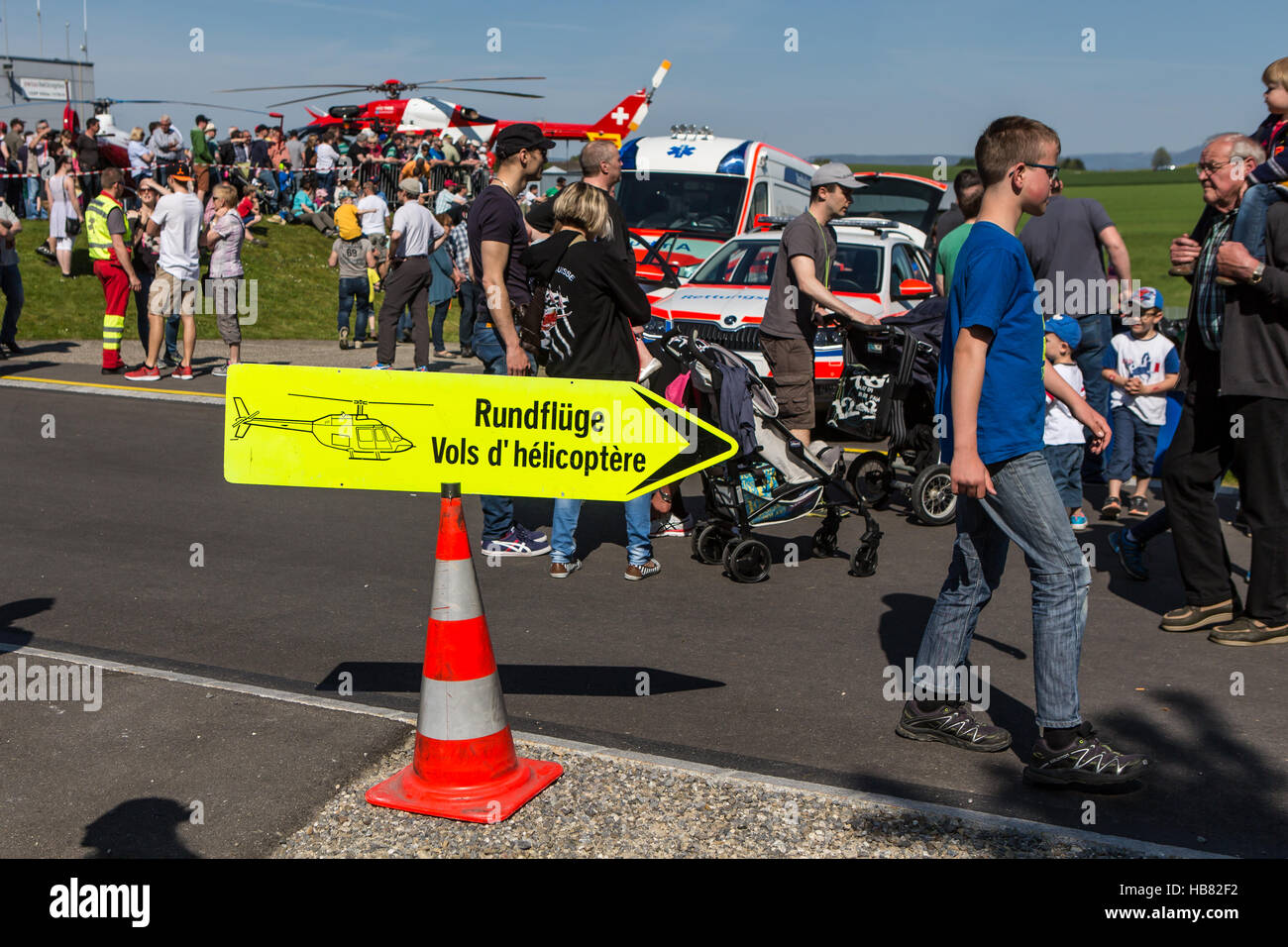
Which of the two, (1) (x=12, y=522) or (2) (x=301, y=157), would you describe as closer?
(1) (x=12, y=522)

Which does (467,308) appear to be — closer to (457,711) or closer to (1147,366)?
(1147,366)

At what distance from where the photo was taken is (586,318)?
21.8ft

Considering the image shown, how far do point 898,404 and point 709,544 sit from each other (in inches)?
77.8

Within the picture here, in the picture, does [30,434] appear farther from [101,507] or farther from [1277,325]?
[1277,325]

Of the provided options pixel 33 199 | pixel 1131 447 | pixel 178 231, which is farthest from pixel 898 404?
pixel 33 199

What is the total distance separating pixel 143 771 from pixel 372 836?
102cm

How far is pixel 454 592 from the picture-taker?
4.20m

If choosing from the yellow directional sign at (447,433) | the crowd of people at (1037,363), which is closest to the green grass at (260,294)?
the crowd of people at (1037,363)

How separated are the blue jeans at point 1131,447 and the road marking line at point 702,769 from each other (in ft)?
18.5

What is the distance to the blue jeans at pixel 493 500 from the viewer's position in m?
7.41

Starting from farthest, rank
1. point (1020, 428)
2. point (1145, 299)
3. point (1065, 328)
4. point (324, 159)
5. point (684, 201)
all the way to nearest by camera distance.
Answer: point (324, 159)
point (684, 201)
point (1145, 299)
point (1065, 328)
point (1020, 428)

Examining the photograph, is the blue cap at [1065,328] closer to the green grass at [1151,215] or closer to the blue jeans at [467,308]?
the green grass at [1151,215]

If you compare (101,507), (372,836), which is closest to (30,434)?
(101,507)

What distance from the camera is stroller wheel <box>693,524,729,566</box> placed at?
7.43 metres
